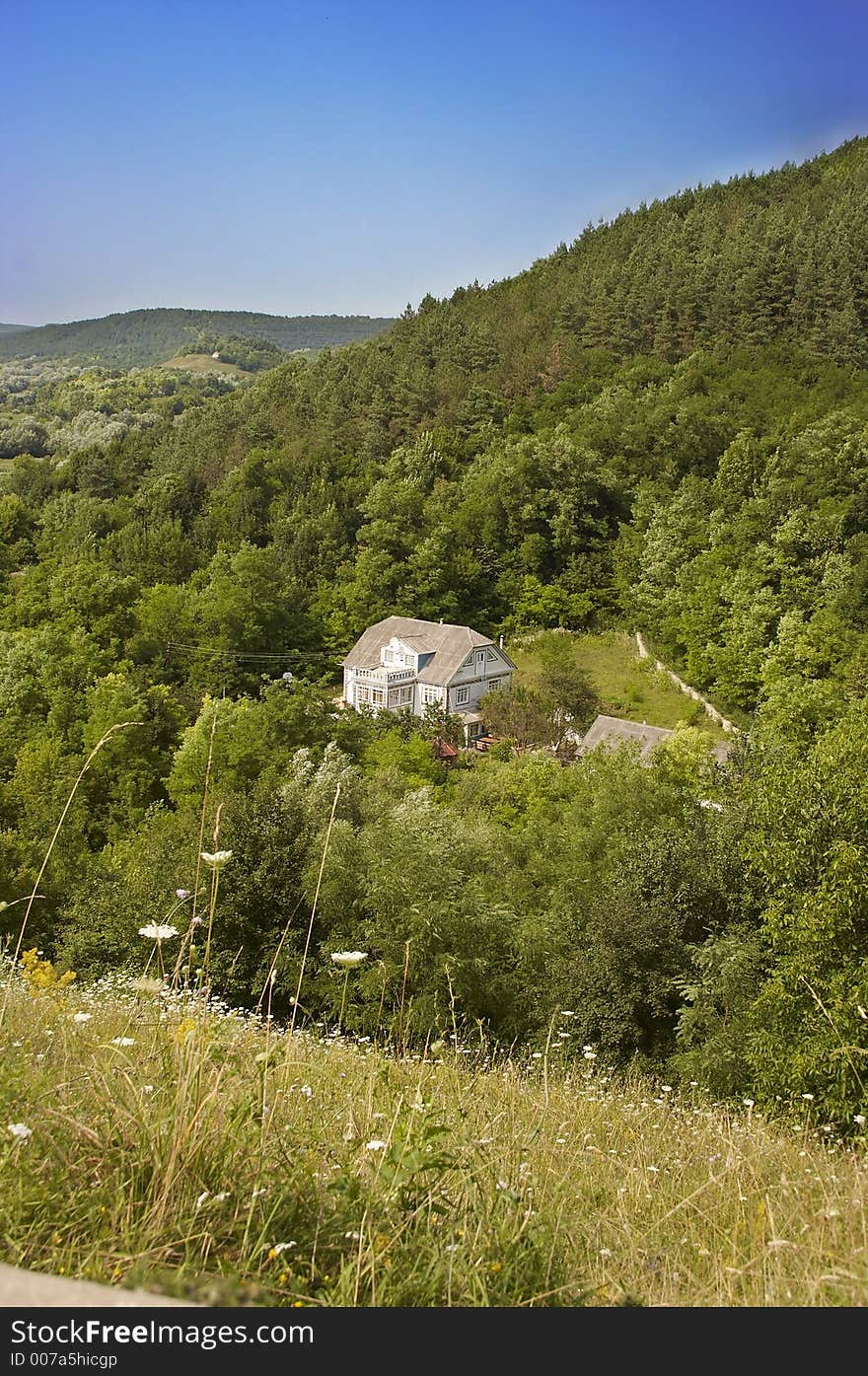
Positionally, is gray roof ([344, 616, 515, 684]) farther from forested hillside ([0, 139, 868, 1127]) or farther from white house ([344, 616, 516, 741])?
forested hillside ([0, 139, 868, 1127])

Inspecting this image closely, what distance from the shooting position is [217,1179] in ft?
7.03

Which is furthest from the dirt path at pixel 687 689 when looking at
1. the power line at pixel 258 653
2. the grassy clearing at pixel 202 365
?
the grassy clearing at pixel 202 365

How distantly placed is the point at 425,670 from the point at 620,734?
11.3 metres

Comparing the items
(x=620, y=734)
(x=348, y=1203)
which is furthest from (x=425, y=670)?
(x=348, y=1203)

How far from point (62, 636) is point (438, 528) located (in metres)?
19.3

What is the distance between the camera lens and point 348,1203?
2.19m

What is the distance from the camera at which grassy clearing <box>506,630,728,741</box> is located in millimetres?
35000

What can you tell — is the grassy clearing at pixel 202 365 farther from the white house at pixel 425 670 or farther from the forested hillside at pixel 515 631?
the white house at pixel 425 670

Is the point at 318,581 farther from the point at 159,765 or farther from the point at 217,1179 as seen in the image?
the point at 217,1179

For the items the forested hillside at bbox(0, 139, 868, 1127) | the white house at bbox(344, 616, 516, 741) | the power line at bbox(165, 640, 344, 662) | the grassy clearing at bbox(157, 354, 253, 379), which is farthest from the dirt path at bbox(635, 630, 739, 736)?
the grassy clearing at bbox(157, 354, 253, 379)

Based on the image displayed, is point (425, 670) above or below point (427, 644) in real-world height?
below

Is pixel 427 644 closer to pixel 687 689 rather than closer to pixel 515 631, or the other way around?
pixel 515 631

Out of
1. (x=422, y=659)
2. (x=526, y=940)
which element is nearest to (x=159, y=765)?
(x=422, y=659)

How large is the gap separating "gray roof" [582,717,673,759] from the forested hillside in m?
2.41
